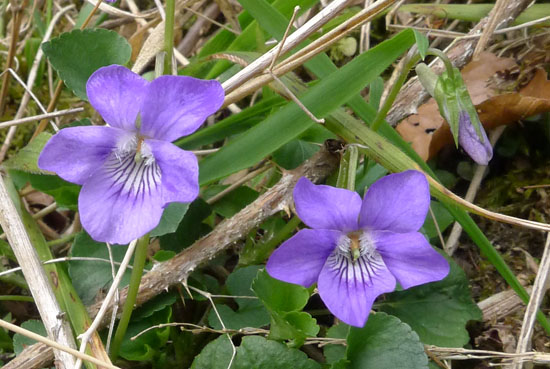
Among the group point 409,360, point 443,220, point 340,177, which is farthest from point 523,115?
point 409,360

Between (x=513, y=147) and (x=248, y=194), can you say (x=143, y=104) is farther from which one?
(x=513, y=147)

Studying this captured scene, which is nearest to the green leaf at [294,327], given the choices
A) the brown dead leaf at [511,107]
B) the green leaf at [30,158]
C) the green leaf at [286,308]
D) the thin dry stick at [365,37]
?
the green leaf at [286,308]

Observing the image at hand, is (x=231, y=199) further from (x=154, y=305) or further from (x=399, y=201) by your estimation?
(x=399, y=201)

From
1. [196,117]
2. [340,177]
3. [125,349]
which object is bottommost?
[125,349]

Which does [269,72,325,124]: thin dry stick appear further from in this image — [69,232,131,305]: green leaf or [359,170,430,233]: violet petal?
[69,232,131,305]: green leaf

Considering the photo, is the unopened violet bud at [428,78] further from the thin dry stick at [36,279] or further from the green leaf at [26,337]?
the green leaf at [26,337]

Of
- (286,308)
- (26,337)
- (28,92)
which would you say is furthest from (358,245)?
(28,92)
